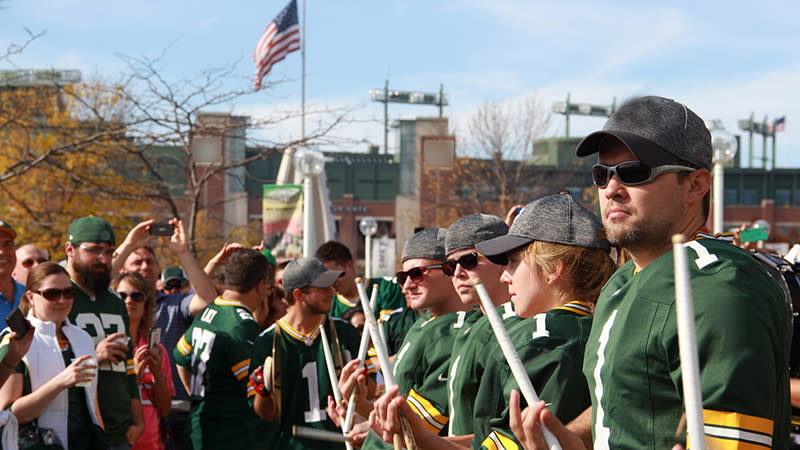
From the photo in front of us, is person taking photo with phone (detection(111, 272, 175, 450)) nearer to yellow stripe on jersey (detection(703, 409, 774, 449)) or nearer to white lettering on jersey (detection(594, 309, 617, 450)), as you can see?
white lettering on jersey (detection(594, 309, 617, 450))

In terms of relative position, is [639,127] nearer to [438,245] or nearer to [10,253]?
[438,245]

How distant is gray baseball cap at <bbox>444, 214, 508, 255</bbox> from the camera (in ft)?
13.8

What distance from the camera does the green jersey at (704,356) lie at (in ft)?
5.72

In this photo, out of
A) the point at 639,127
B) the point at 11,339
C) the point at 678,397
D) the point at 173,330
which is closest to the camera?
the point at 678,397

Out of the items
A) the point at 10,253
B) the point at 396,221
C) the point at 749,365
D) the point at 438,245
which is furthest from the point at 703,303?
the point at 396,221

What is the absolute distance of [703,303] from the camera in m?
1.81

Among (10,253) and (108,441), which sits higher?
(10,253)

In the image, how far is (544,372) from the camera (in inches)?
107

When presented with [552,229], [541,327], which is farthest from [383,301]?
[541,327]

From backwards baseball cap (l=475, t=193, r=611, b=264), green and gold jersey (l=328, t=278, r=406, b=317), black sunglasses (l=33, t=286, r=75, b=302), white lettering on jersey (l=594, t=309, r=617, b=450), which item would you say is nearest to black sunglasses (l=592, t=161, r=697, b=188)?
white lettering on jersey (l=594, t=309, r=617, b=450)

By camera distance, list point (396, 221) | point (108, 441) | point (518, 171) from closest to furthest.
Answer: point (108, 441)
point (518, 171)
point (396, 221)

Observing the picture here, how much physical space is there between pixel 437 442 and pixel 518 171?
3283 centimetres

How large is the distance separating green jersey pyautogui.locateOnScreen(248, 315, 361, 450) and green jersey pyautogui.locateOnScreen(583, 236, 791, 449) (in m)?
3.89

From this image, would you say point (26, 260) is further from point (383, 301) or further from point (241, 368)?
point (383, 301)
